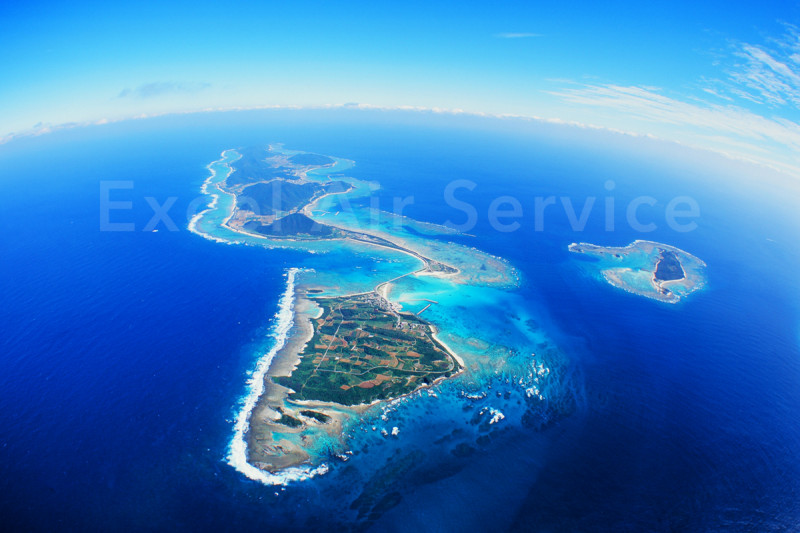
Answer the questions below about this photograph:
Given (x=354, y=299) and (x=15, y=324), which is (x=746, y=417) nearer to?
(x=354, y=299)

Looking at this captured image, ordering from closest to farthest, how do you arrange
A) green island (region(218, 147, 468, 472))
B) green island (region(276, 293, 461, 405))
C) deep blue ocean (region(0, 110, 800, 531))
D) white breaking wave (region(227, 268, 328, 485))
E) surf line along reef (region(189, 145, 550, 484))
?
1. deep blue ocean (region(0, 110, 800, 531))
2. white breaking wave (region(227, 268, 328, 485))
3. green island (region(218, 147, 468, 472))
4. surf line along reef (region(189, 145, 550, 484))
5. green island (region(276, 293, 461, 405))

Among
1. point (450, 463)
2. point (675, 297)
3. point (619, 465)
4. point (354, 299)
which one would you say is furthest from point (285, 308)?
point (675, 297)

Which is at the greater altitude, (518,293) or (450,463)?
(518,293)

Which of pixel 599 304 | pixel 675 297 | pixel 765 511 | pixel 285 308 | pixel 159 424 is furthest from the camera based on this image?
pixel 675 297

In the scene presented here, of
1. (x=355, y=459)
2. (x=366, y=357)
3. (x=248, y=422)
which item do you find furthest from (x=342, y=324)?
(x=355, y=459)

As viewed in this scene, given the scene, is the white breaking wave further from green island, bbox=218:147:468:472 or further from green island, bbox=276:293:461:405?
green island, bbox=276:293:461:405

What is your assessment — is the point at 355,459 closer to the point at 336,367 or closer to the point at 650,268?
the point at 336,367

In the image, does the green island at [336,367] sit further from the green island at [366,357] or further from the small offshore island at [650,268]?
the small offshore island at [650,268]

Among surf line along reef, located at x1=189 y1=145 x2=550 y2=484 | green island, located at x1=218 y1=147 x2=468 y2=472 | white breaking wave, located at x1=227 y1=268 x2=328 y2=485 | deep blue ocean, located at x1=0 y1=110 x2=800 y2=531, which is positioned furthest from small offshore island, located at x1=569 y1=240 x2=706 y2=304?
white breaking wave, located at x1=227 y1=268 x2=328 y2=485
